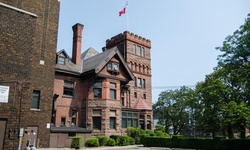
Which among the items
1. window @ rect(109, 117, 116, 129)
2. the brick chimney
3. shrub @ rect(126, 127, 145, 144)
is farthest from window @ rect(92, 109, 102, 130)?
the brick chimney

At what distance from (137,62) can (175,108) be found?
2771cm

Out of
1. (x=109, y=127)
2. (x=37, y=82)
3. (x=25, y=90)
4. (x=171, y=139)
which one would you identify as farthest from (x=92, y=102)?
(x=25, y=90)

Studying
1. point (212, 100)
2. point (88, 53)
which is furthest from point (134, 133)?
point (88, 53)

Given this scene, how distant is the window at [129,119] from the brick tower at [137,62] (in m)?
3.53

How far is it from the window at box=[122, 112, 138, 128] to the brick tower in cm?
353

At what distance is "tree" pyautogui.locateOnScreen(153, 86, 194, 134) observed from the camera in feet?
202

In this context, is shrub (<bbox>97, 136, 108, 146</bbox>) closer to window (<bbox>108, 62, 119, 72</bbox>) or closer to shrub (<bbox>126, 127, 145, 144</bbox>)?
shrub (<bbox>126, 127, 145, 144</bbox>)

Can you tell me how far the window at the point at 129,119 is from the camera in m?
32.2

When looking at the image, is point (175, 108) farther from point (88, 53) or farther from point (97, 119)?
point (97, 119)

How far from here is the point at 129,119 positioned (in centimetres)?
3297

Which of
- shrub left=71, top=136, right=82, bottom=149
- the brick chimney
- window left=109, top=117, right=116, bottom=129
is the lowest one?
shrub left=71, top=136, right=82, bottom=149

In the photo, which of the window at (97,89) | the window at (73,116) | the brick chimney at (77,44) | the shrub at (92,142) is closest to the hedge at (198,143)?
the shrub at (92,142)

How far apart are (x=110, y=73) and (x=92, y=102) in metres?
4.62

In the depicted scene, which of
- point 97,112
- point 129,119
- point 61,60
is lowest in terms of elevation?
point 129,119
